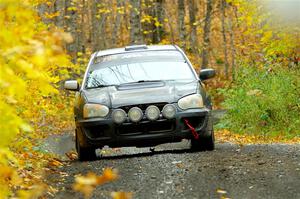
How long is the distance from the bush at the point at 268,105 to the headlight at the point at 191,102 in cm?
579

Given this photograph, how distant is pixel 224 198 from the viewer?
287 inches

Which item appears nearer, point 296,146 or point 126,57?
point 296,146

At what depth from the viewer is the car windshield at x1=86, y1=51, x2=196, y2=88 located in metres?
11.3

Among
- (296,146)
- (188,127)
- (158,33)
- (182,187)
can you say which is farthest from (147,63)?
(158,33)

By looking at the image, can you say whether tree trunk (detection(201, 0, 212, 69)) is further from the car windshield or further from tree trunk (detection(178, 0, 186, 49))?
the car windshield

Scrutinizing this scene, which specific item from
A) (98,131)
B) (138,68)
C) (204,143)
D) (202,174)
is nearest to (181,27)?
Result: (138,68)

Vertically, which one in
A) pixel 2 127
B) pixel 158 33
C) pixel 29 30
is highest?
pixel 29 30

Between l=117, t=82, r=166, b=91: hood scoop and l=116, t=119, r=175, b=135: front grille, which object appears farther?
Answer: l=117, t=82, r=166, b=91: hood scoop

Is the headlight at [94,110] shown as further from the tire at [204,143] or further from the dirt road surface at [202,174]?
the tire at [204,143]

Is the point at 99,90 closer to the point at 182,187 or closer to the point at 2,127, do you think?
the point at 182,187

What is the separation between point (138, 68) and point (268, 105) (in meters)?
6.50

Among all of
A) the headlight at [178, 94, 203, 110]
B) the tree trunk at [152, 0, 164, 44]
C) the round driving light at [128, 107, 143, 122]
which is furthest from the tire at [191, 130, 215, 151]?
the tree trunk at [152, 0, 164, 44]

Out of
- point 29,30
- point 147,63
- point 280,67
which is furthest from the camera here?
point 280,67

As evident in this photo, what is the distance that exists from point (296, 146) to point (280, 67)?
8305 millimetres
